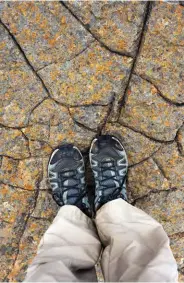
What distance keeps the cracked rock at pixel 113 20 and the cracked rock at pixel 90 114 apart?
0.86ft

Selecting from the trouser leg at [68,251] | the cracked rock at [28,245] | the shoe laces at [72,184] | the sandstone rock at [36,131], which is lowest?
the cracked rock at [28,245]

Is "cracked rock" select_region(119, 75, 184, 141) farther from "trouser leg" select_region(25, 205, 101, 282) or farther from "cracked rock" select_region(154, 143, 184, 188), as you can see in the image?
"trouser leg" select_region(25, 205, 101, 282)

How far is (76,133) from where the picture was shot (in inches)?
64.4

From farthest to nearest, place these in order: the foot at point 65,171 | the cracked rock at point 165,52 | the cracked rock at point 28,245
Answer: the cracked rock at point 28,245 → the foot at point 65,171 → the cracked rock at point 165,52

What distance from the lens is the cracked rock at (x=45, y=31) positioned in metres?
1.52

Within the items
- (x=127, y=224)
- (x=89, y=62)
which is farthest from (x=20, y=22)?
(x=127, y=224)

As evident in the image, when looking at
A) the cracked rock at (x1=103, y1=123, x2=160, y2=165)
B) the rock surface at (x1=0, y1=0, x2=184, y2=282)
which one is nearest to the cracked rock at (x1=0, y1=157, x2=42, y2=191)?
the rock surface at (x1=0, y1=0, x2=184, y2=282)

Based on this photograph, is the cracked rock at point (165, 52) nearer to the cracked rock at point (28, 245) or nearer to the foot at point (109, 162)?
the foot at point (109, 162)

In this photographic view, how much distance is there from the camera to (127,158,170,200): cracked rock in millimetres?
1661

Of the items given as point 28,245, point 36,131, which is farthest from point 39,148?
point 28,245

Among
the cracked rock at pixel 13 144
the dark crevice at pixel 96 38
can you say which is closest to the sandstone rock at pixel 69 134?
the cracked rock at pixel 13 144

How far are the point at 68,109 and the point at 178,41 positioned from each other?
541 millimetres

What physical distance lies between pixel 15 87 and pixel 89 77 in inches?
12.6

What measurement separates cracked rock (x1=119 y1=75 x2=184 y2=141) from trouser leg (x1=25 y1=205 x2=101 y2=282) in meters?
0.46
